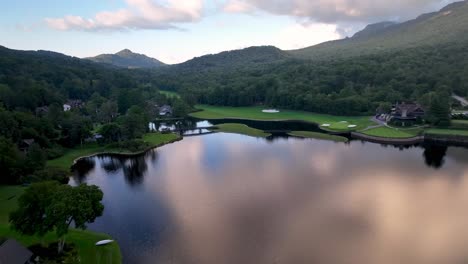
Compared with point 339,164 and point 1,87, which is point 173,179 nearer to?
point 339,164

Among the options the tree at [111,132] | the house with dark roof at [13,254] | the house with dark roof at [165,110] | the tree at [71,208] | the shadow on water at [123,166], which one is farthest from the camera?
the house with dark roof at [165,110]

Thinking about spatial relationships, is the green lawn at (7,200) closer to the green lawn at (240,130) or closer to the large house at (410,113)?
the green lawn at (240,130)

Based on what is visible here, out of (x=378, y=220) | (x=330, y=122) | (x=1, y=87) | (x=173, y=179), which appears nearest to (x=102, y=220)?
(x=173, y=179)

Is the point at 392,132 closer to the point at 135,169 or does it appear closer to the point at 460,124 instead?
the point at 460,124

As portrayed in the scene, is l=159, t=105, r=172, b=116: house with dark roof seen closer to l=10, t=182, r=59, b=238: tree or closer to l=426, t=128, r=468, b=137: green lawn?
l=426, t=128, r=468, b=137: green lawn

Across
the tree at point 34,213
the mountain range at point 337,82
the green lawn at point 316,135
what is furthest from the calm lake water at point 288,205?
the mountain range at point 337,82


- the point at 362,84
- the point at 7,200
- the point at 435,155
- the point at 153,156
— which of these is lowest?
the point at 435,155

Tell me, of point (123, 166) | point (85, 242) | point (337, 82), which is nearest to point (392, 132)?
point (123, 166)
